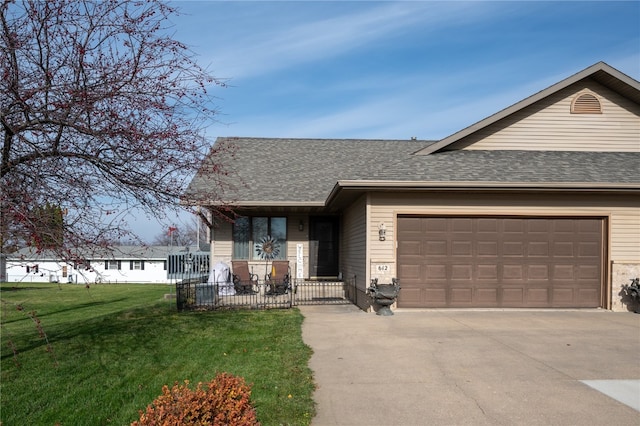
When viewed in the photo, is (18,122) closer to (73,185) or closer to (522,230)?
(73,185)

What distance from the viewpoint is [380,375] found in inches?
272

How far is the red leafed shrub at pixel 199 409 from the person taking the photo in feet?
11.5

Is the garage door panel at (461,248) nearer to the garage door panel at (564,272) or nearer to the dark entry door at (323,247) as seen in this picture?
the garage door panel at (564,272)

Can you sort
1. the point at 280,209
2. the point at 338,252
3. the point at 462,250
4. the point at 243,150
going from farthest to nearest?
the point at 243,150 → the point at 338,252 → the point at 280,209 → the point at 462,250

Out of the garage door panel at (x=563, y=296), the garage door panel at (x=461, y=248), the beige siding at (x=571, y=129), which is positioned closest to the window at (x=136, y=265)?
the beige siding at (x=571, y=129)

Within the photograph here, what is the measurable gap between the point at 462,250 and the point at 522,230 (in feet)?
5.40

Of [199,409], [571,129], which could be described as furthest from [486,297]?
[199,409]

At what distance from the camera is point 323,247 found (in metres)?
18.2

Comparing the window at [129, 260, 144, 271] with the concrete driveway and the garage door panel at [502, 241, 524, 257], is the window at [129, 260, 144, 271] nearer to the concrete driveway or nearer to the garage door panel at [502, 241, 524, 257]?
the concrete driveway

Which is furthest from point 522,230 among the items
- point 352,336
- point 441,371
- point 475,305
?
point 441,371

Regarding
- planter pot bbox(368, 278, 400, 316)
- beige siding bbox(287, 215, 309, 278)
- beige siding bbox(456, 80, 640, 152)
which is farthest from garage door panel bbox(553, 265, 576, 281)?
beige siding bbox(287, 215, 309, 278)

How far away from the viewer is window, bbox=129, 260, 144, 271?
45594 mm

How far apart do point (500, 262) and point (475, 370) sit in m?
6.52

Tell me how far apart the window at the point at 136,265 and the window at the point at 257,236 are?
1222 inches
